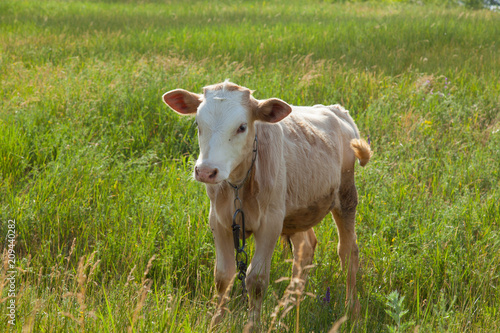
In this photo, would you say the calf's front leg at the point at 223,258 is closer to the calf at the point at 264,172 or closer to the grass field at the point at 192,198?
the calf at the point at 264,172

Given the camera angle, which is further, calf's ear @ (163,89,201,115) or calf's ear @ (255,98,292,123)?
calf's ear @ (163,89,201,115)

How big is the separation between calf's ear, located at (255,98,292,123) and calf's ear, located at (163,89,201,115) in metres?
0.45

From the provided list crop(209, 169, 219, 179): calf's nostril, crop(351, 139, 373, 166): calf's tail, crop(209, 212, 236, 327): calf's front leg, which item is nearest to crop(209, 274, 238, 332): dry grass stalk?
crop(209, 212, 236, 327): calf's front leg

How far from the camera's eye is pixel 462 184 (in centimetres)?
A: 513

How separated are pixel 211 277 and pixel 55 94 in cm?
375

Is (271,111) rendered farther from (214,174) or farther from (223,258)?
(223,258)

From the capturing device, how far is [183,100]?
11.1ft

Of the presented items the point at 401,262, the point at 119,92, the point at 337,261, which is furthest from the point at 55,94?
the point at 401,262

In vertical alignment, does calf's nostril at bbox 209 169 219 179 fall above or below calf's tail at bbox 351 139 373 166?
above

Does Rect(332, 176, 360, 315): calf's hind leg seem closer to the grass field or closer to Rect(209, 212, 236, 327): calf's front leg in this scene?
the grass field

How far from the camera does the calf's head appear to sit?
2760 mm

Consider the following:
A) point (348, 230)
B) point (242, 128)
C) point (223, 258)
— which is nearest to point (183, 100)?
point (242, 128)

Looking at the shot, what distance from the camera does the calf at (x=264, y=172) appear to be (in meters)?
2.95

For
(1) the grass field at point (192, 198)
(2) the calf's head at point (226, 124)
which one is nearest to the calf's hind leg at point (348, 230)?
(1) the grass field at point (192, 198)
